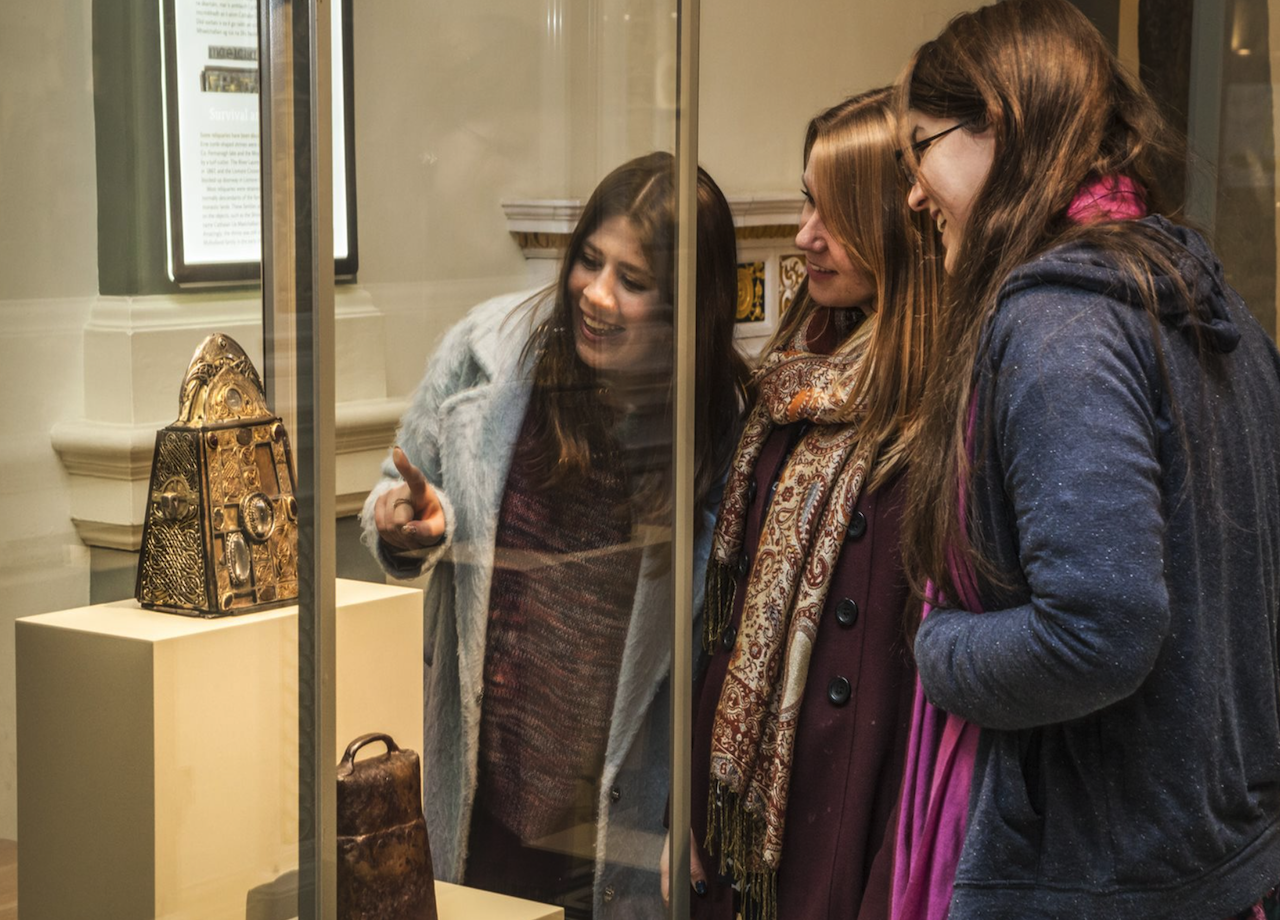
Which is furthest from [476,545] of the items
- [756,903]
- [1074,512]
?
[756,903]

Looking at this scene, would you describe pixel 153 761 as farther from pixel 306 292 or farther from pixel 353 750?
pixel 306 292

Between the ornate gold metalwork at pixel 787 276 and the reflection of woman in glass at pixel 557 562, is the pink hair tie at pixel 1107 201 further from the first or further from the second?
the ornate gold metalwork at pixel 787 276

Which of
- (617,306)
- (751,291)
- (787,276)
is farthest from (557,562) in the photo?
(787,276)

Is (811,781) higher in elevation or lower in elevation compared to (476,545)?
lower

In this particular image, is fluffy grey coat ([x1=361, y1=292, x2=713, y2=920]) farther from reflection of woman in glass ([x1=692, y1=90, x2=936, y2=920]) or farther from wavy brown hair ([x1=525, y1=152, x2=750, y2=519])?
reflection of woman in glass ([x1=692, y1=90, x2=936, y2=920])

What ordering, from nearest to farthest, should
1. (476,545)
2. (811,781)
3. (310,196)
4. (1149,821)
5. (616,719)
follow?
1. (310,196)
2. (1149,821)
3. (476,545)
4. (616,719)
5. (811,781)

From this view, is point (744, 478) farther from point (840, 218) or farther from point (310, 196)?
point (310, 196)

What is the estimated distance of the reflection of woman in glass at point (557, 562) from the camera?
136cm

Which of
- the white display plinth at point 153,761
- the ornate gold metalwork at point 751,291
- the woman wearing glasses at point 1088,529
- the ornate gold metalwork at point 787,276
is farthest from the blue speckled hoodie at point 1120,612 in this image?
the ornate gold metalwork at point 787,276

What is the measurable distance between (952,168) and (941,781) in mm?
585

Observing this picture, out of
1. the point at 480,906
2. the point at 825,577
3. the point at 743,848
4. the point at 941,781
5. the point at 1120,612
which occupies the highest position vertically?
the point at 1120,612

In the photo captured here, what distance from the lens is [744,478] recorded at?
195 cm

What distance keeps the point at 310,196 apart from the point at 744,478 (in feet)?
3.04

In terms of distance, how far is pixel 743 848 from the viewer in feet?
6.23
